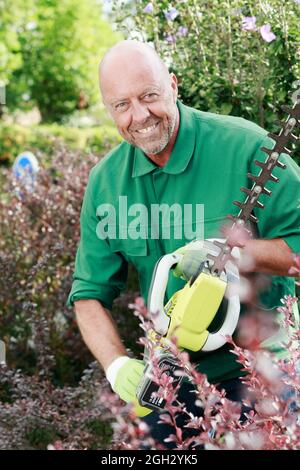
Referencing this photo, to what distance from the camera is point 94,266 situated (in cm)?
277

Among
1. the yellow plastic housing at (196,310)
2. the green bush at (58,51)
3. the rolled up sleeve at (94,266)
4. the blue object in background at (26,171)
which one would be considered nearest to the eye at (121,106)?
the rolled up sleeve at (94,266)

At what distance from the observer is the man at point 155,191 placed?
249 centimetres

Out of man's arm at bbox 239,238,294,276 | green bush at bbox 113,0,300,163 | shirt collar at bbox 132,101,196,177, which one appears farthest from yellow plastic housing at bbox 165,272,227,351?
green bush at bbox 113,0,300,163

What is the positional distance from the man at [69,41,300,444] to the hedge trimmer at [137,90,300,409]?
0.15m

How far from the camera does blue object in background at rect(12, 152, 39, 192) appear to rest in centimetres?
429

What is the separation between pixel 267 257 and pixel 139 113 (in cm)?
56

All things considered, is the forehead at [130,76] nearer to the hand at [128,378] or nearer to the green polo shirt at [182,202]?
the green polo shirt at [182,202]

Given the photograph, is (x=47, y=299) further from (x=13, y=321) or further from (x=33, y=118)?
(x=33, y=118)

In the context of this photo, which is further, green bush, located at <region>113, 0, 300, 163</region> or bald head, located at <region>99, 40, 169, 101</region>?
green bush, located at <region>113, 0, 300, 163</region>

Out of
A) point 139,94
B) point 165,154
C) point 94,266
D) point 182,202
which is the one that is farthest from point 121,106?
point 94,266

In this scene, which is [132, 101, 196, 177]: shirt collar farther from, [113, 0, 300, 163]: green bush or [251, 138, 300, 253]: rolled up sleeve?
[113, 0, 300, 163]: green bush

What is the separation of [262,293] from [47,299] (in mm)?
1453

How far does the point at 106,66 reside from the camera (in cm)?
253
